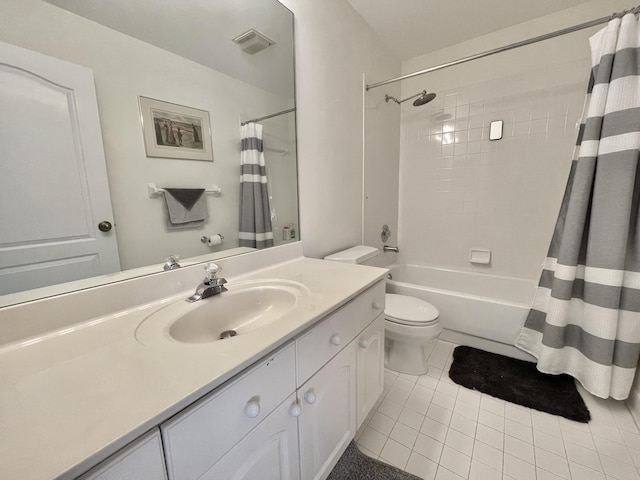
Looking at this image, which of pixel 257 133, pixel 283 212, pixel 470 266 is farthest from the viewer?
pixel 470 266

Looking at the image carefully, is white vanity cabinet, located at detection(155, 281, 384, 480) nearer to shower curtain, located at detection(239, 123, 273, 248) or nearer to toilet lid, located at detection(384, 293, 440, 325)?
toilet lid, located at detection(384, 293, 440, 325)

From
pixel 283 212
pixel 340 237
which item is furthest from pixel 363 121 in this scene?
pixel 283 212

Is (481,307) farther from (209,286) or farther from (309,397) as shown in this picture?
(209,286)

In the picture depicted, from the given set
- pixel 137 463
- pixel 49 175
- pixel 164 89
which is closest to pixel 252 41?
pixel 164 89

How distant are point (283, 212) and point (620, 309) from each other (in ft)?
5.59

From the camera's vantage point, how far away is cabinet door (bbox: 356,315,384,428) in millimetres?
1049

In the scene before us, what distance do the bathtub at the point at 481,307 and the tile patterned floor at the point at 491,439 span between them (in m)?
0.45

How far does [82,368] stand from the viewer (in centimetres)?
52

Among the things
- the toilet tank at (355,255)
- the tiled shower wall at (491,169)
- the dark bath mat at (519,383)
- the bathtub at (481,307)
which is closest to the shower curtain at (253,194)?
the toilet tank at (355,255)

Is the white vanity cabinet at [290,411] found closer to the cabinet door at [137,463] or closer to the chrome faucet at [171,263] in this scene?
the cabinet door at [137,463]

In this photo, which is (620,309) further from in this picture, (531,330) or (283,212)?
(283,212)

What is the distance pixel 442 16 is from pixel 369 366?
7.41 ft

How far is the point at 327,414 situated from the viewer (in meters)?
0.87

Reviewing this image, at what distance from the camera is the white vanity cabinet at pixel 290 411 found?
48 cm
